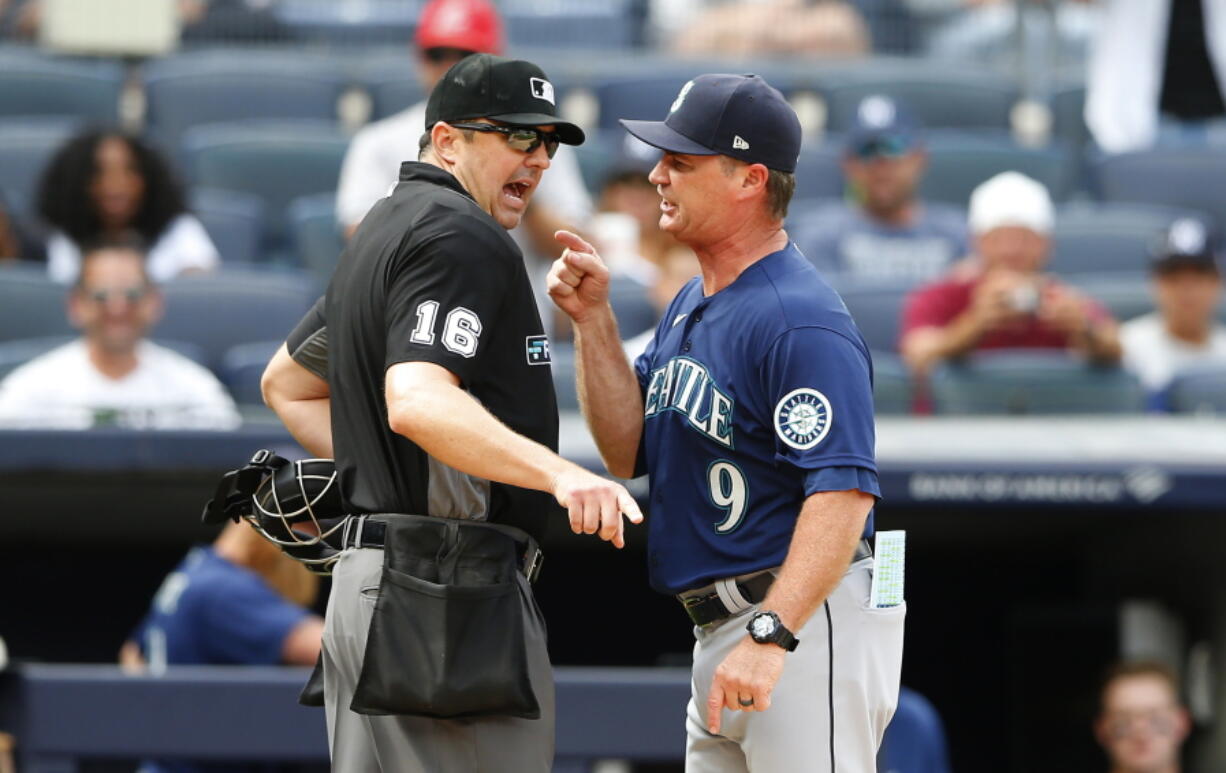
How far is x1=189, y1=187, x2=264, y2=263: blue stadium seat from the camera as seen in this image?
25.1 ft

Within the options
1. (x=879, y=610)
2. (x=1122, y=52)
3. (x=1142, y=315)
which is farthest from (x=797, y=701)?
(x=1122, y=52)

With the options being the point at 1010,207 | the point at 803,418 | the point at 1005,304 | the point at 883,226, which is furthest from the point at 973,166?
the point at 803,418

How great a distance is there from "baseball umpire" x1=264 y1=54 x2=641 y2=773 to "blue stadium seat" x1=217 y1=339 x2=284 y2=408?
242 cm

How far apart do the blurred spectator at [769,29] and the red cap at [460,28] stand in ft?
14.0

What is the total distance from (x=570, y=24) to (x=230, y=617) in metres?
6.54

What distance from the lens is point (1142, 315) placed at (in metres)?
7.00

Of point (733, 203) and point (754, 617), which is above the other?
point (733, 203)

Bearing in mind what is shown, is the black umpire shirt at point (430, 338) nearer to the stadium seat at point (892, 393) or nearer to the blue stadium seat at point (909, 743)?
the blue stadium seat at point (909, 743)

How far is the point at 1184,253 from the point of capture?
663 centimetres

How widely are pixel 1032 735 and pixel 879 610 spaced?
3199 mm

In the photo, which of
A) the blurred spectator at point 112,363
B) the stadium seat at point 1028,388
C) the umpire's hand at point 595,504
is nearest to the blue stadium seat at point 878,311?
the stadium seat at point 1028,388

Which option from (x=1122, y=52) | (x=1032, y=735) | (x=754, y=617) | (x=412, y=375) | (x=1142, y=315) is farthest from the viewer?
(x=1122, y=52)

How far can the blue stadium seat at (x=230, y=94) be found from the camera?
355 inches

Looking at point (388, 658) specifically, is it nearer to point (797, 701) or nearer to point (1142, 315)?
point (797, 701)
